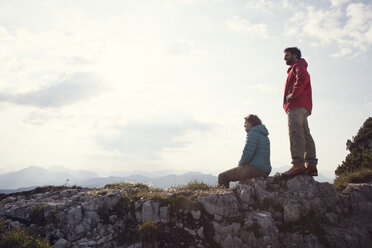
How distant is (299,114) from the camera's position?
931 cm

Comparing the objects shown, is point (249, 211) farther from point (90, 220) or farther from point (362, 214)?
point (90, 220)

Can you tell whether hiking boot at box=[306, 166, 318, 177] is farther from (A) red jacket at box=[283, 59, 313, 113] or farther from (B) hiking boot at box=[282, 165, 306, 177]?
(A) red jacket at box=[283, 59, 313, 113]

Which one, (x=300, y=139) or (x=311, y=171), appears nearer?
(x=300, y=139)

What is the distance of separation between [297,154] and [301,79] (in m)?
2.92

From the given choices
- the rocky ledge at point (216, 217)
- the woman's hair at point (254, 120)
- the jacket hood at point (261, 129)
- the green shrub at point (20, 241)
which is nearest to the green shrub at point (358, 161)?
the rocky ledge at point (216, 217)

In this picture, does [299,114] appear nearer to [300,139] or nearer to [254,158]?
[300,139]

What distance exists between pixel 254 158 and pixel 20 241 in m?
8.55

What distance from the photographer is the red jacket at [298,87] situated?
9125mm

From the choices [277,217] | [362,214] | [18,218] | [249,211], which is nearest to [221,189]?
[249,211]

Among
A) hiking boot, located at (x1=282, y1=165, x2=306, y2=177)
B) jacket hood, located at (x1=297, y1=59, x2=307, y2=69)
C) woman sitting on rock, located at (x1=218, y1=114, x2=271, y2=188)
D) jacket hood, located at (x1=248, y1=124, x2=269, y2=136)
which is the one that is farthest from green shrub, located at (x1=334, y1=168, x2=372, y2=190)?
jacket hood, located at (x1=297, y1=59, x2=307, y2=69)

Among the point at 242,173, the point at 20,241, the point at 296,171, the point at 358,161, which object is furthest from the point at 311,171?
the point at 20,241

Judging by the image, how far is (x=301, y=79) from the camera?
357 inches

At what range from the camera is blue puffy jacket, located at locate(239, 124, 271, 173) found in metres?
9.33

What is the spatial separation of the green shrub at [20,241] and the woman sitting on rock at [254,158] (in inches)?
265
